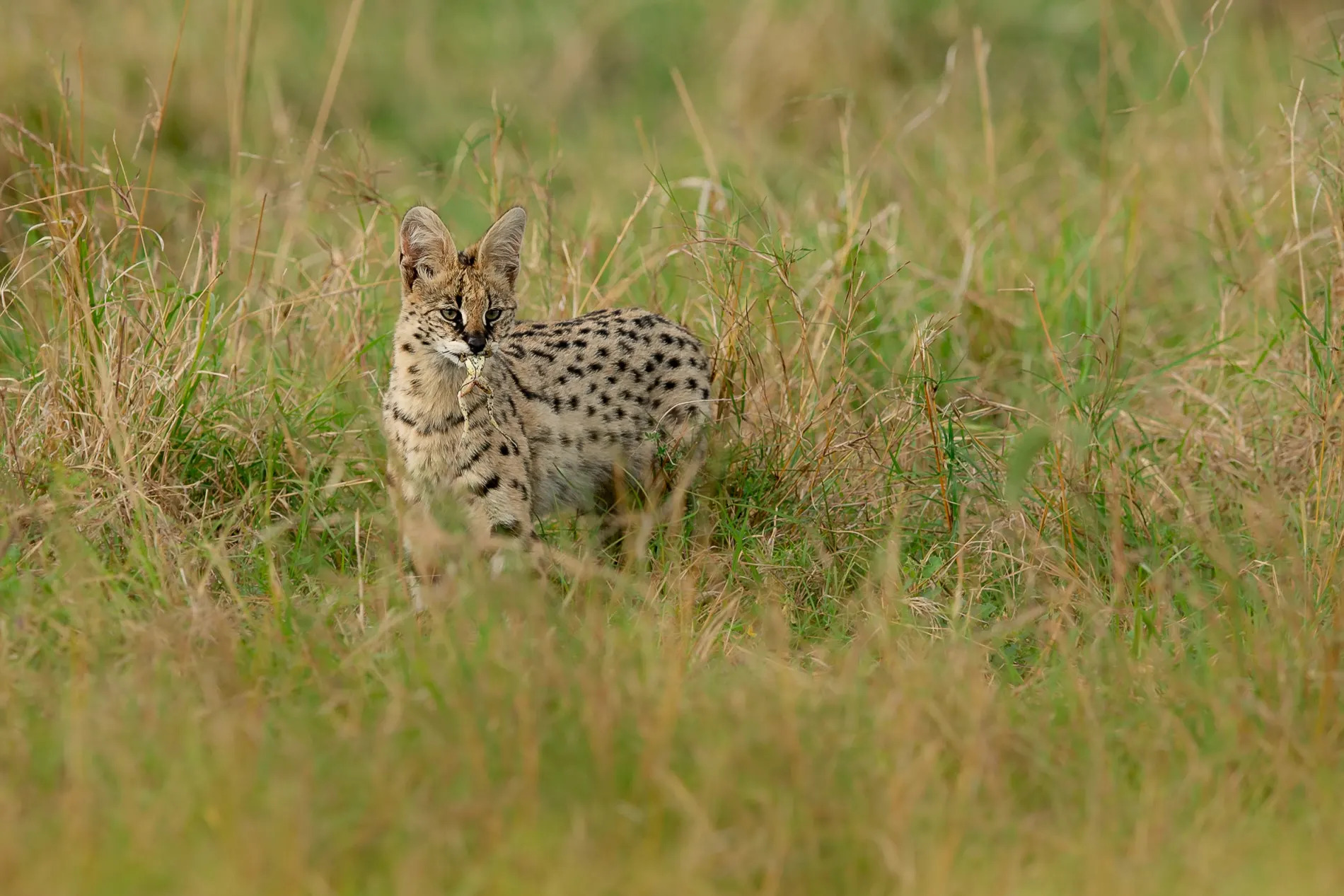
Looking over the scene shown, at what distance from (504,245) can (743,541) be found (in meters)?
1.13

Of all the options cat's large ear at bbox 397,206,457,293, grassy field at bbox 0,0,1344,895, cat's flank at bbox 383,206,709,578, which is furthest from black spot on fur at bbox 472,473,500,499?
cat's large ear at bbox 397,206,457,293

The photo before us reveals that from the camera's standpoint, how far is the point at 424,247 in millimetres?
4875

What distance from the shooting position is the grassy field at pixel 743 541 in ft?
10.8

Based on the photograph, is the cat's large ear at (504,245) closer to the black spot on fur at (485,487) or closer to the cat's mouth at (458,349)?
the cat's mouth at (458,349)

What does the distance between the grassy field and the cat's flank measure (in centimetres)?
16

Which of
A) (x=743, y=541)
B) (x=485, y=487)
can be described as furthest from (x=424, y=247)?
(x=743, y=541)

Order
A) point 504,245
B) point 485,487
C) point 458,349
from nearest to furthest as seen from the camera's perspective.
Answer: point 458,349, point 485,487, point 504,245

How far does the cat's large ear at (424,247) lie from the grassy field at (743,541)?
59cm

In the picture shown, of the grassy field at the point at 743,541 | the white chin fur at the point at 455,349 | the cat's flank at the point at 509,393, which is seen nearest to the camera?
the grassy field at the point at 743,541

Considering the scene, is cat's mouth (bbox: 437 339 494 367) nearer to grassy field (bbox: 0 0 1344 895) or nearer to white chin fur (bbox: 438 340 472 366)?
white chin fur (bbox: 438 340 472 366)

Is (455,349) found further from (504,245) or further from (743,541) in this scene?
(743,541)

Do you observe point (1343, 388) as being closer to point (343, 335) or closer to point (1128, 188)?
point (1128, 188)

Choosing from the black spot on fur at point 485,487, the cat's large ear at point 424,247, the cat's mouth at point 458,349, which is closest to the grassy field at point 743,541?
the black spot on fur at point 485,487

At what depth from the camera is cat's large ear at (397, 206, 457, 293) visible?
4844 millimetres
